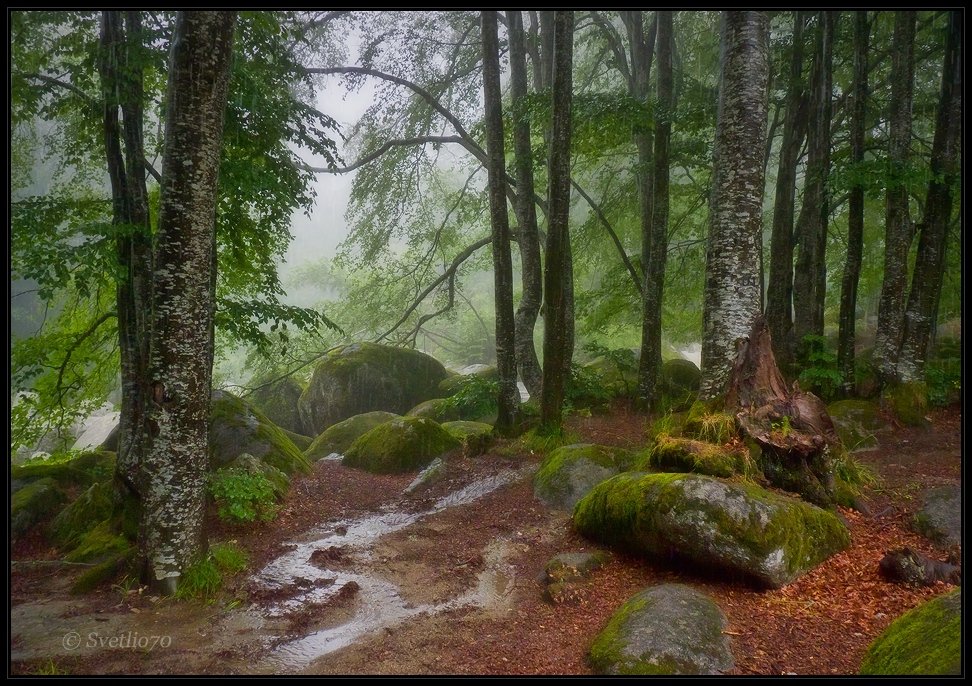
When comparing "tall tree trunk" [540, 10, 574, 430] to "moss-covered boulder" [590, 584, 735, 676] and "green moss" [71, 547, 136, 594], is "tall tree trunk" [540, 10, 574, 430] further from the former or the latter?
"green moss" [71, 547, 136, 594]

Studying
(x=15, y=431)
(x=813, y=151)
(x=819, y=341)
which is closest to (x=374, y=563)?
(x=15, y=431)

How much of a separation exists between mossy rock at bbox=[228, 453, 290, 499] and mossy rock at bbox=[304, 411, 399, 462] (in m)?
3.53

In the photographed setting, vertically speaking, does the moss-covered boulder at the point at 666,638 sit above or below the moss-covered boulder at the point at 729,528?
below

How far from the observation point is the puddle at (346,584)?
13.4 ft

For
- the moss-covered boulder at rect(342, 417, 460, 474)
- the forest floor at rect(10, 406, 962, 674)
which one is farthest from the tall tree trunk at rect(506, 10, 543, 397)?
the forest floor at rect(10, 406, 962, 674)

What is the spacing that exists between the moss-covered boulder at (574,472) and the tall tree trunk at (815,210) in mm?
6705

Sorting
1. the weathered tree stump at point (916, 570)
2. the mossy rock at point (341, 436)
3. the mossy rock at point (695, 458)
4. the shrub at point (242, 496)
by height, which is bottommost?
the mossy rock at point (341, 436)

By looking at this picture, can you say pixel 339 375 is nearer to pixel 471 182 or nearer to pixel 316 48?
pixel 471 182

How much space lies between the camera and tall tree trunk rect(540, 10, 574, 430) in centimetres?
803

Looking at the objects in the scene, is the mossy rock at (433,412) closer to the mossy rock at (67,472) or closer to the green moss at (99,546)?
the mossy rock at (67,472)

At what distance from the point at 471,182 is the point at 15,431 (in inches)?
494

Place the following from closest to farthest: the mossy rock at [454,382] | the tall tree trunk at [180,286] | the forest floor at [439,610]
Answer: the forest floor at [439,610] → the tall tree trunk at [180,286] → the mossy rock at [454,382]

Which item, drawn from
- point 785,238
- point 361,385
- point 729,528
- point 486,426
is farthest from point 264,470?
point 785,238

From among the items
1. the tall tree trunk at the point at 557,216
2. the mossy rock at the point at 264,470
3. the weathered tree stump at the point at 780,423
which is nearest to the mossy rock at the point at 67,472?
the mossy rock at the point at 264,470
